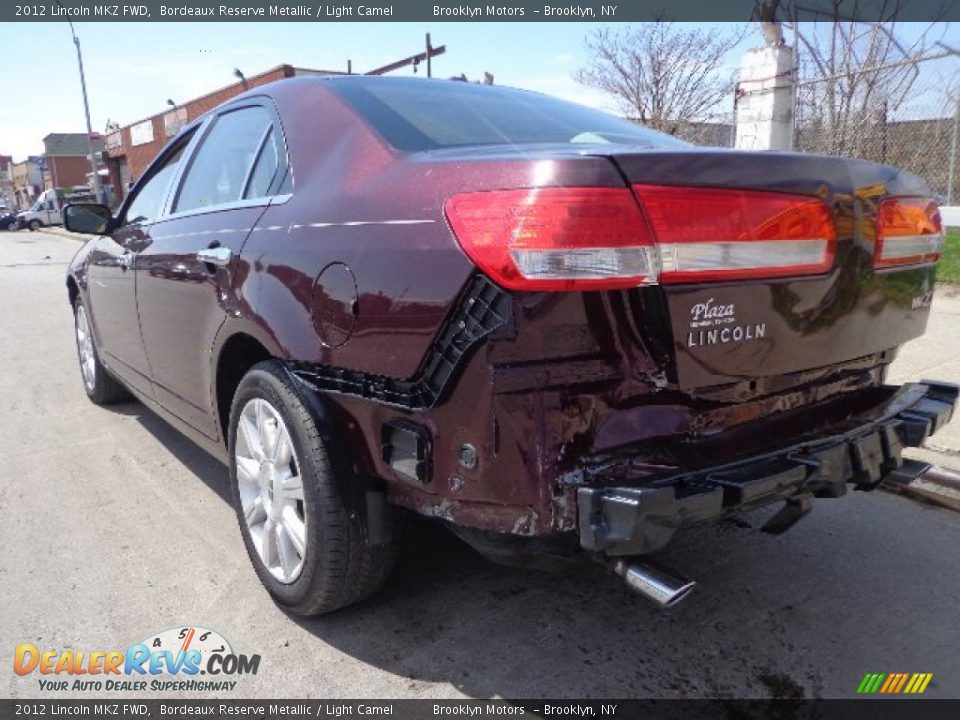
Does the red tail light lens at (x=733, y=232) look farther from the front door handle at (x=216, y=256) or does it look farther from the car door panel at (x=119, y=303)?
the car door panel at (x=119, y=303)

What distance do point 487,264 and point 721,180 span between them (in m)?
0.63

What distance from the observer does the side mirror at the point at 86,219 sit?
4.38m

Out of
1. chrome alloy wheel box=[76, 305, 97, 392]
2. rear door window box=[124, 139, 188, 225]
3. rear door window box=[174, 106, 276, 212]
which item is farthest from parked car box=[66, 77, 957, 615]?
chrome alloy wheel box=[76, 305, 97, 392]

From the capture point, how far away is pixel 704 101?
1388 centimetres

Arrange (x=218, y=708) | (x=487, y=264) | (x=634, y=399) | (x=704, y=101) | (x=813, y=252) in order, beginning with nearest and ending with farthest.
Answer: (x=487, y=264), (x=634, y=399), (x=813, y=252), (x=218, y=708), (x=704, y=101)

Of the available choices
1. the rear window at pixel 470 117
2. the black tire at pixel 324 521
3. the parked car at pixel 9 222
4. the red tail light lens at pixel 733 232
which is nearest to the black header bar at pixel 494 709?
the black tire at pixel 324 521

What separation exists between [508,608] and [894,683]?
1.20 meters

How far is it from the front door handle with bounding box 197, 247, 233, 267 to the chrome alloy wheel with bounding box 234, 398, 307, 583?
54 centimetres

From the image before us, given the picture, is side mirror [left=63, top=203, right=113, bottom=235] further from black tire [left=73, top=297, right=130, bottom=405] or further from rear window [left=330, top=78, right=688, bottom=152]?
rear window [left=330, top=78, right=688, bottom=152]

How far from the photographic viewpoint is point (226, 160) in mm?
3207

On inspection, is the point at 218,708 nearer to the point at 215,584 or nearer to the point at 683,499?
the point at 215,584

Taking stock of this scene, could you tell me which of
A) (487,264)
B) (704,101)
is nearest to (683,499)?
(487,264)

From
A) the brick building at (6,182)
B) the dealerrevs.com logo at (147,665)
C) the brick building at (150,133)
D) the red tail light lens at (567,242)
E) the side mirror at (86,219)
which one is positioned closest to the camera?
the red tail light lens at (567,242)

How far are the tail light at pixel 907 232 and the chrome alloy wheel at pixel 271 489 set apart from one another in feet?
6.18
